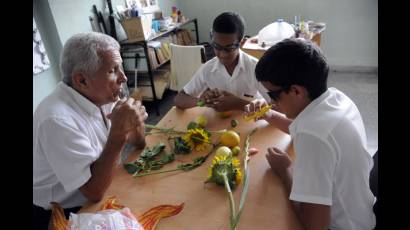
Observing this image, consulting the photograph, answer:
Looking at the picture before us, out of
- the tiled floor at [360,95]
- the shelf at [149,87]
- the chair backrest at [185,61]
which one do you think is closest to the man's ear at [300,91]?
the chair backrest at [185,61]

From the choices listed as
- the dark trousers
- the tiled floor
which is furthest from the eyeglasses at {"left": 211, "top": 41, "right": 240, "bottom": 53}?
the tiled floor

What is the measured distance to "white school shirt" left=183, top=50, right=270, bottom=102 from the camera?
6.46 ft

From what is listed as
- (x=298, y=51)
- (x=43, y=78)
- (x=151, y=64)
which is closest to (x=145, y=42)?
(x=151, y=64)

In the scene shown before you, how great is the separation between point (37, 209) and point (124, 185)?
49 cm

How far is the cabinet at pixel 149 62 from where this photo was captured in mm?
3637

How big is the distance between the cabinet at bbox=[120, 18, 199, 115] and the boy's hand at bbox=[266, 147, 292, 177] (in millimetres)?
2767

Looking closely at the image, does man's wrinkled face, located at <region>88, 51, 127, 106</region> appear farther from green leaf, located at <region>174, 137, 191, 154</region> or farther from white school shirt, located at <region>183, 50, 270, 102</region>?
white school shirt, located at <region>183, 50, 270, 102</region>

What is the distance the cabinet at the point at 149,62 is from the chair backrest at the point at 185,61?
73 centimetres

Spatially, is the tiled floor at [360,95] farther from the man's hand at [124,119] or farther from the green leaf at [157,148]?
the man's hand at [124,119]


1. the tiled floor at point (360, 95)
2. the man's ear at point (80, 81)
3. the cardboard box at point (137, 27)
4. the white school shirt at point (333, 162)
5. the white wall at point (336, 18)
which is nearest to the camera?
the white school shirt at point (333, 162)

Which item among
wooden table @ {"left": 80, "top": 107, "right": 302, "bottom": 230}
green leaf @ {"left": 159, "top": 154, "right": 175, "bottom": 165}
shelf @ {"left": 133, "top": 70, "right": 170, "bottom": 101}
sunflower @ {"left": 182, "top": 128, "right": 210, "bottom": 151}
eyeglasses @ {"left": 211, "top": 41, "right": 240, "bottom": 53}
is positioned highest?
A: eyeglasses @ {"left": 211, "top": 41, "right": 240, "bottom": 53}

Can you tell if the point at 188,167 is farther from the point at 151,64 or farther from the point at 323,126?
the point at 151,64

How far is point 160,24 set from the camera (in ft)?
13.2
